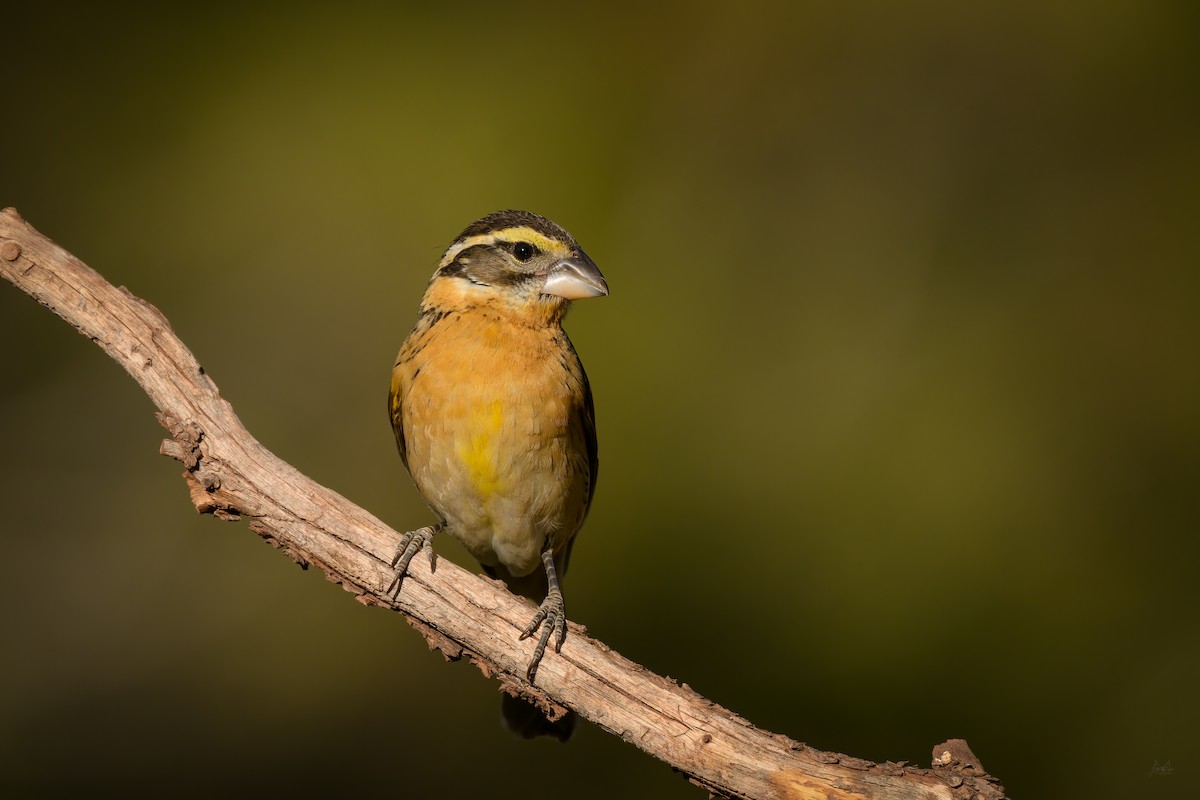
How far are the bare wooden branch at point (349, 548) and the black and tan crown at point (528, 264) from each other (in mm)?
1103

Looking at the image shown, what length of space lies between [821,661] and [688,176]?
9.60 feet

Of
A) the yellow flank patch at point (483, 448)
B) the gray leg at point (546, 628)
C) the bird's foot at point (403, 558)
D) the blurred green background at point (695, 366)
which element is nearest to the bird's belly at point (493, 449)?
the yellow flank patch at point (483, 448)

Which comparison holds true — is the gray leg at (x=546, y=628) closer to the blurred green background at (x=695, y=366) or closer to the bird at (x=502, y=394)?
the bird at (x=502, y=394)

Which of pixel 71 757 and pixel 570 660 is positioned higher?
pixel 570 660

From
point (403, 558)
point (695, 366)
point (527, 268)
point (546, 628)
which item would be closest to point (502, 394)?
point (527, 268)

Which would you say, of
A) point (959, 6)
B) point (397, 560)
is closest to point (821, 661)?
point (397, 560)

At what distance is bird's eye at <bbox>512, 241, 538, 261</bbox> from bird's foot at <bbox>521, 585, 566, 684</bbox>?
135cm

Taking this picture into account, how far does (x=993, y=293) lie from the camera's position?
23.1 ft

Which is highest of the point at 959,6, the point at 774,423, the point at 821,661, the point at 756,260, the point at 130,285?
the point at 959,6

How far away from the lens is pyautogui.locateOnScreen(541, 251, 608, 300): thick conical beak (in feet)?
14.7

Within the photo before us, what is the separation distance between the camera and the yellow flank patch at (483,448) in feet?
14.1

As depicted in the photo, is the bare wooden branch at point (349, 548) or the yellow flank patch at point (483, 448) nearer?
the bare wooden branch at point (349, 548)

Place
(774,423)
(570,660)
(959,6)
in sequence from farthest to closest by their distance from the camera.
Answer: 1. (959,6)
2. (774,423)
3. (570,660)

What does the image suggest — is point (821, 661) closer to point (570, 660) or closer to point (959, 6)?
point (570, 660)
